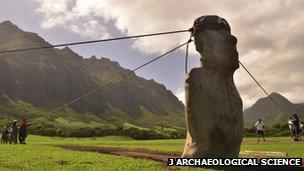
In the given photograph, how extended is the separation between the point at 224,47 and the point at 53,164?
10150 mm

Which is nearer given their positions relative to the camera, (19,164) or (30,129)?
(19,164)

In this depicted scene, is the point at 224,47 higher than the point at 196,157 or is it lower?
higher

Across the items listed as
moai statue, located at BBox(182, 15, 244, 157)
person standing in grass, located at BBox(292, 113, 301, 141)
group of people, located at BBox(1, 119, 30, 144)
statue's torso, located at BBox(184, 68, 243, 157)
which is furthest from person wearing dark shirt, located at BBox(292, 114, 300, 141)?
group of people, located at BBox(1, 119, 30, 144)

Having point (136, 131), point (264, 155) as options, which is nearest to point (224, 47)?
point (264, 155)

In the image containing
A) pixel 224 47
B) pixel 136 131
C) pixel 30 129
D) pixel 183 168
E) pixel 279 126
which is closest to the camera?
pixel 183 168

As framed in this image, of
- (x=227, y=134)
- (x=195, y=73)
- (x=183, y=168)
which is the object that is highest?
(x=195, y=73)

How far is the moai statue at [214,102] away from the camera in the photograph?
22.4m

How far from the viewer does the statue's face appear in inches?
934

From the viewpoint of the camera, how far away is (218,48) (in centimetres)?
2403

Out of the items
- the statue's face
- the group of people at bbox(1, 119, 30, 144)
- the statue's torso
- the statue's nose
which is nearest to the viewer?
the statue's torso

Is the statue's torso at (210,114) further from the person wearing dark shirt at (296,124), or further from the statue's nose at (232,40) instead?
the person wearing dark shirt at (296,124)

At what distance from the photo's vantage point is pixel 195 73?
23234 mm

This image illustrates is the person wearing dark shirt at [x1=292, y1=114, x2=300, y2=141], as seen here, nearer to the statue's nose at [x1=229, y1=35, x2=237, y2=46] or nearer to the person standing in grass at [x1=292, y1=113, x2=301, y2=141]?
the person standing in grass at [x1=292, y1=113, x2=301, y2=141]

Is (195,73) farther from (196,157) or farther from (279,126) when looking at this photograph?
(279,126)
